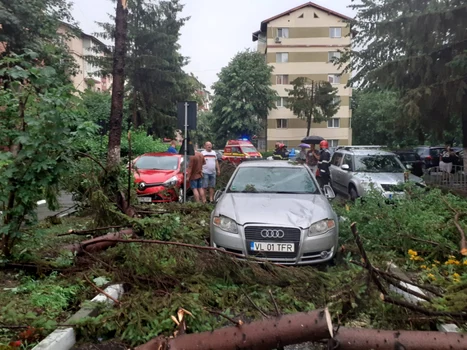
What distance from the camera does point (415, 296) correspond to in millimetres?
3664

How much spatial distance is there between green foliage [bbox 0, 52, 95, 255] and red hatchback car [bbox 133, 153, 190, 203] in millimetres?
5166

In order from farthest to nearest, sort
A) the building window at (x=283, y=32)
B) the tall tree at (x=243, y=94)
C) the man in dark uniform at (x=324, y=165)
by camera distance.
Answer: the building window at (x=283, y=32) → the tall tree at (x=243, y=94) → the man in dark uniform at (x=324, y=165)

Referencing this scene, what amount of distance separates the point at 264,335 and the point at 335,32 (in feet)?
176

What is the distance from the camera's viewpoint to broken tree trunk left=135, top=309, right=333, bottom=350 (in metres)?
2.91

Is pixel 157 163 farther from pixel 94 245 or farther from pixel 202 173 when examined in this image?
pixel 94 245

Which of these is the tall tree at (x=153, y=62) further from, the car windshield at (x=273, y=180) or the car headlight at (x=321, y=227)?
the car headlight at (x=321, y=227)

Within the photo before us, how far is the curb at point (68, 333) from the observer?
3273 mm

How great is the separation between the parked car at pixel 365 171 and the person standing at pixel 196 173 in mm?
4300

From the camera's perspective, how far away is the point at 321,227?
5.62m

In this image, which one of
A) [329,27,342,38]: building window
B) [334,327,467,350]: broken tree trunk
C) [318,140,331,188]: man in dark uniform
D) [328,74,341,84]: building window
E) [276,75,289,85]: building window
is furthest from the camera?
[276,75,289,85]: building window

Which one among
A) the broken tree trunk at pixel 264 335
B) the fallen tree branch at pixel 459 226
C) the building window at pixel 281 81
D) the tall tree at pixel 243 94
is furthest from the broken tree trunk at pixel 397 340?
the building window at pixel 281 81

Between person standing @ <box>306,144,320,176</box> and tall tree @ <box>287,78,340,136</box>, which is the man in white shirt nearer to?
person standing @ <box>306,144,320,176</box>

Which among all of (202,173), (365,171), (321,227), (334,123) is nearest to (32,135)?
(321,227)

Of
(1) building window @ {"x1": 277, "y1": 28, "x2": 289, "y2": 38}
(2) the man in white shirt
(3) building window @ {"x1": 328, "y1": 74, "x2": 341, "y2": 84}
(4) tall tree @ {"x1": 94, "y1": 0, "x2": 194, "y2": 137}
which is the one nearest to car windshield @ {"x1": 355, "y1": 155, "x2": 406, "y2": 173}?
(2) the man in white shirt
